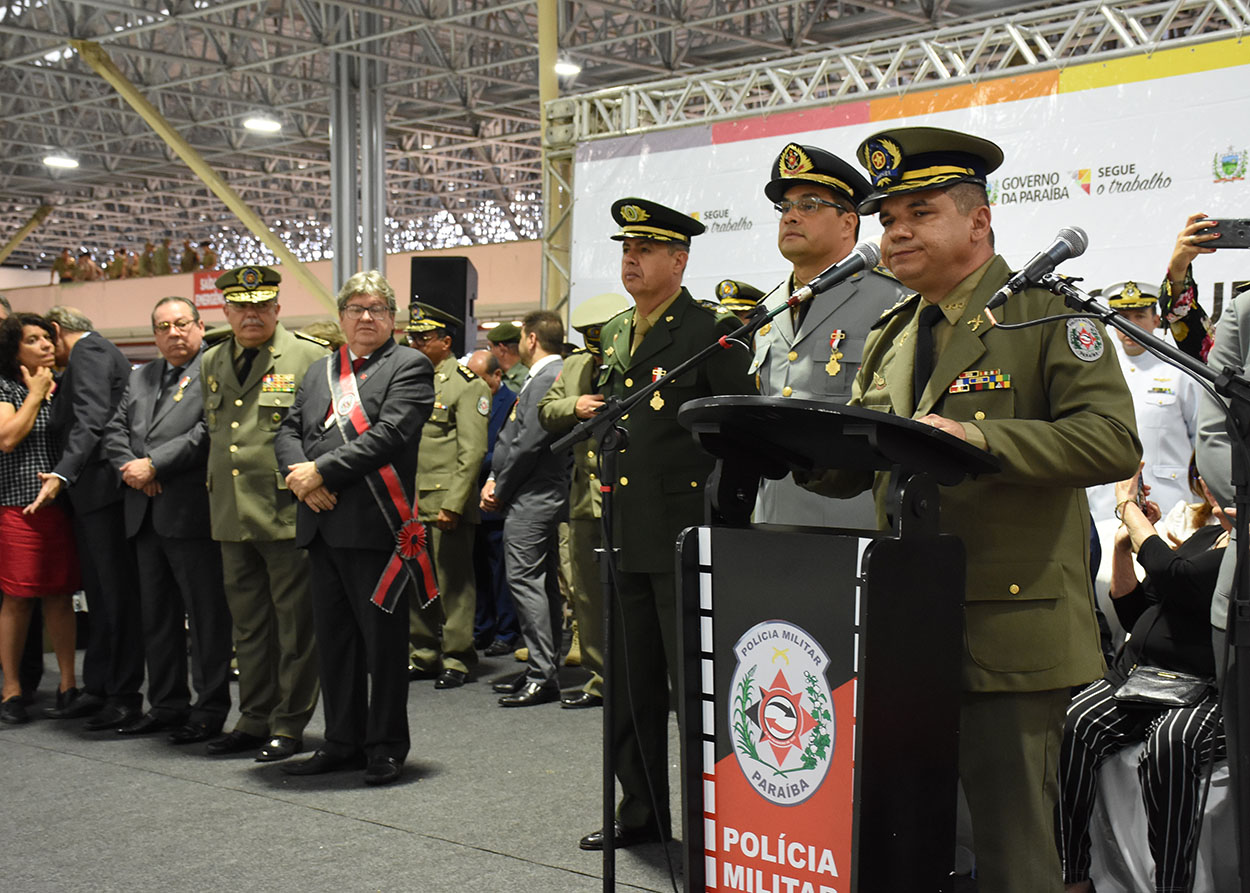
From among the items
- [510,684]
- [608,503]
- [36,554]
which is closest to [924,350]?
[608,503]

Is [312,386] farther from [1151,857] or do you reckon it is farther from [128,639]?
[1151,857]

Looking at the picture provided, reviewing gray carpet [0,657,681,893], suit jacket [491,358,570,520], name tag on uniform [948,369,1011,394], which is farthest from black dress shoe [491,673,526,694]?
name tag on uniform [948,369,1011,394]

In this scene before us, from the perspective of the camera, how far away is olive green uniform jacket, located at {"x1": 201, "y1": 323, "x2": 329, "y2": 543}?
14.7 ft

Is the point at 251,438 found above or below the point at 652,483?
above

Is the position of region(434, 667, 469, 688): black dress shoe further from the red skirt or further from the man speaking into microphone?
the man speaking into microphone

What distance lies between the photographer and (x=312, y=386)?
4.36 metres

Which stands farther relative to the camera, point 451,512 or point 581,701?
point 451,512

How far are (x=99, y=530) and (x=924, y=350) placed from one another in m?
3.95

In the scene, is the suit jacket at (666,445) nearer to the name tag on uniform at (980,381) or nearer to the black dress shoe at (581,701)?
the name tag on uniform at (980,381)

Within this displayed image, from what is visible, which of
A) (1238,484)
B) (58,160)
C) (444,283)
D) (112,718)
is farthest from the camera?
(58,160)

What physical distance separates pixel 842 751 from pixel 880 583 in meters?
0.26

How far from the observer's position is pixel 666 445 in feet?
10.9

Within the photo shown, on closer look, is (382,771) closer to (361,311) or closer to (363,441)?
(363,441)

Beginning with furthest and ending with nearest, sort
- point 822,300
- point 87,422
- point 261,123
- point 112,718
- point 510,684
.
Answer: point 261,123, point 510,684, point 87,422, point 112,718, point 822,300
